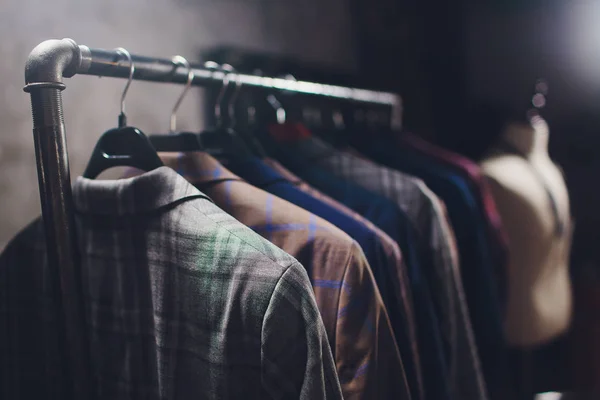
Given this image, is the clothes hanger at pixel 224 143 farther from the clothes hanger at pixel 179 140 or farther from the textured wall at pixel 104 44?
the textured wall at pixel 104 44

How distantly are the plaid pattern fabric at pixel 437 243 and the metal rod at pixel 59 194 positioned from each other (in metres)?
0.42

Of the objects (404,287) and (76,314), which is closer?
(76,314)

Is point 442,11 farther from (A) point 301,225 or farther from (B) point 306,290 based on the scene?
(B) point 306,290

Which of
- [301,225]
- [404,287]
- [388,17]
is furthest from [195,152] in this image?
[388,17]

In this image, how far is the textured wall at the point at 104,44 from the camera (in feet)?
2.66

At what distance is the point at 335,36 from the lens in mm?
1510

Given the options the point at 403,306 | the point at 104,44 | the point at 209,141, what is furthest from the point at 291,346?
the point at 104,44

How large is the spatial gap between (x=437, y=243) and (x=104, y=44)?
65 cm

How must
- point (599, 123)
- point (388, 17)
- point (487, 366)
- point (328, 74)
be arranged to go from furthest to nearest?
1. point (388, 17)
2. point (599, 123)
3. point (328, 74)
4. point (487, 366)

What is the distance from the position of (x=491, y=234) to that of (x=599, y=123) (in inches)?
26.7

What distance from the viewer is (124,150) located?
61cm

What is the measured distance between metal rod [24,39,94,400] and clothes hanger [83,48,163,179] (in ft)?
0.32

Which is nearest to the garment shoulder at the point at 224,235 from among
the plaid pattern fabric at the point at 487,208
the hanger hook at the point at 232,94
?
the hanger hook at the point at 232,94

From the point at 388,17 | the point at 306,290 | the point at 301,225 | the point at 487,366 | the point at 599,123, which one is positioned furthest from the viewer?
the point at 388,17
